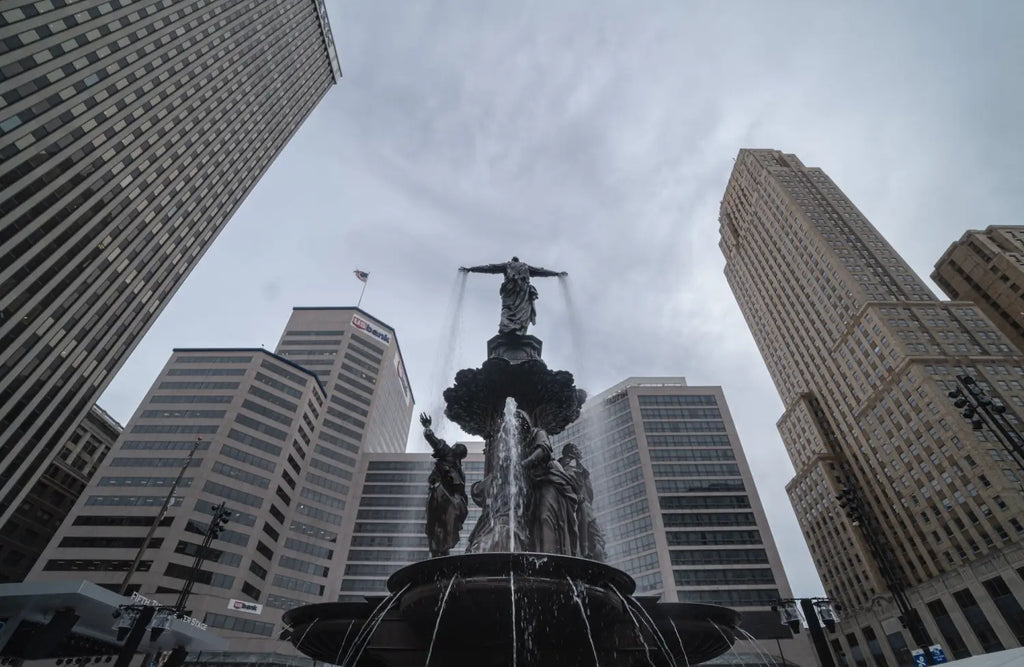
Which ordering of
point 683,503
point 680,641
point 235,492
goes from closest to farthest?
point 680,641 → point 235,492 → point 683,503

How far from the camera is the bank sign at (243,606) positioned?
195ft

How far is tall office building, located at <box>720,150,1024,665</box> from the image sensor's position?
50.5 m

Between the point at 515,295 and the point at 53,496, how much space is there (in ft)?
248

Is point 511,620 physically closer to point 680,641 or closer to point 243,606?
point 680,641

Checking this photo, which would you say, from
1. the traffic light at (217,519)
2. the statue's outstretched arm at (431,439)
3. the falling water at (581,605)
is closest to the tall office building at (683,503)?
the traffic light at (217,519)

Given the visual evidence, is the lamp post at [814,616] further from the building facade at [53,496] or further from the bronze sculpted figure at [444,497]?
the building facade at [53,496]

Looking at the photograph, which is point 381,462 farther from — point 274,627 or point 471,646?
point 471,646

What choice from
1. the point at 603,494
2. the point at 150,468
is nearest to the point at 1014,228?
the point at 603,494

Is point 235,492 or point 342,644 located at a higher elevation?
point 235,492

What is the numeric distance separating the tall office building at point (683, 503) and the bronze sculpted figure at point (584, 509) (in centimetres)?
4443

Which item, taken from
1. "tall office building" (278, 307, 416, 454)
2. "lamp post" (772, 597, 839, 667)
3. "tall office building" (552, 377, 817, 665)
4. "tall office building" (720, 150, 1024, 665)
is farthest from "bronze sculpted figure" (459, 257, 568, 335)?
"tall office building" (278, 307, 416, 454)

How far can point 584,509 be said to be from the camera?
46.6 ft

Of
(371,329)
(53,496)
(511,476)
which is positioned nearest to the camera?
(511,476)

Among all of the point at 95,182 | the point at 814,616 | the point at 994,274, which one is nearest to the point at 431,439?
the point at 814,616
